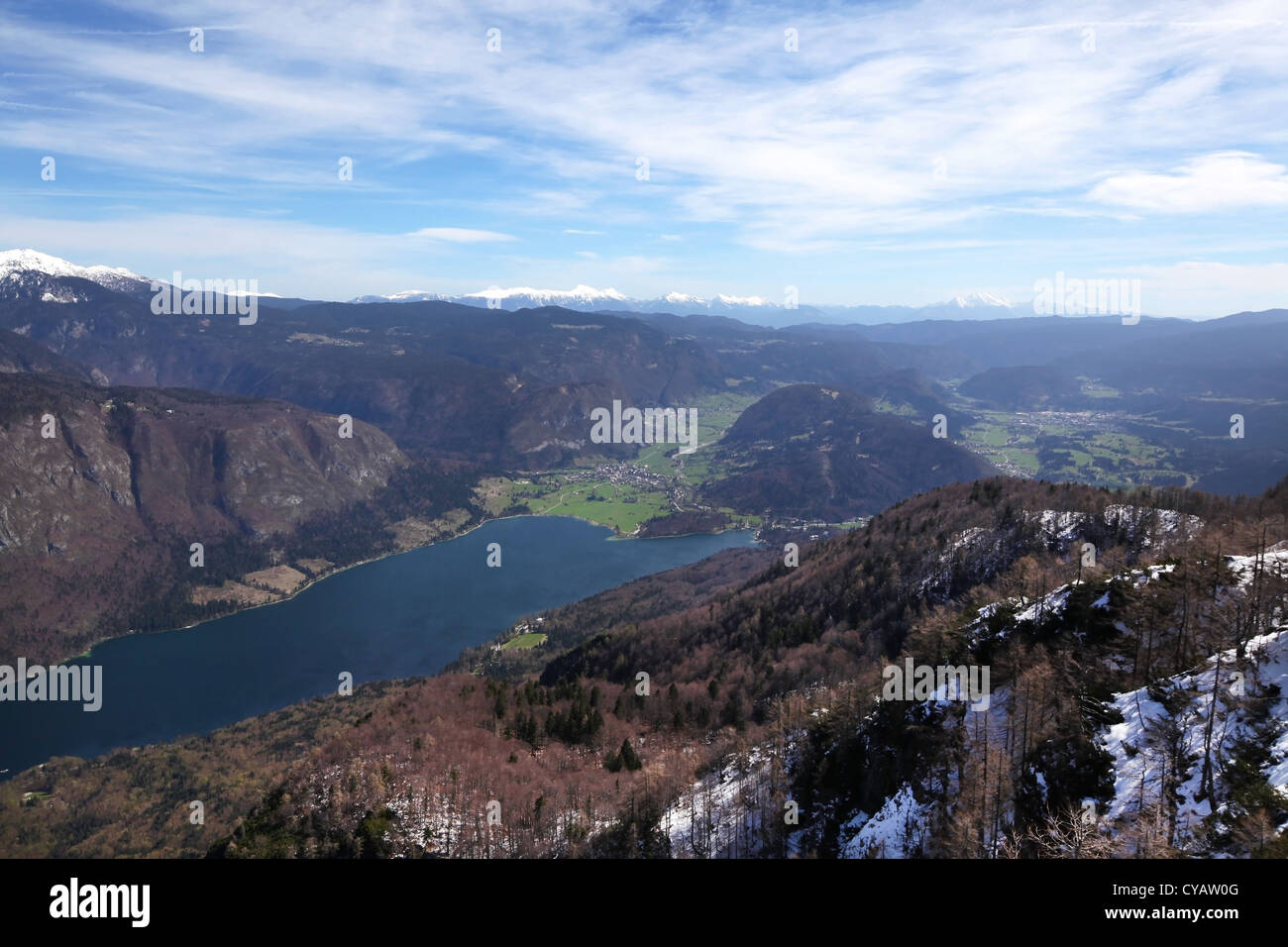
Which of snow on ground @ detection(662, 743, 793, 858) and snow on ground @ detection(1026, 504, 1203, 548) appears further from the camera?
snow on ground @ detection(1026, 504, 1203, 548)

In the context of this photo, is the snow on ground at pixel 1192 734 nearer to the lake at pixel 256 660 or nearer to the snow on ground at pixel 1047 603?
the snow on ground at pixel 1047 603

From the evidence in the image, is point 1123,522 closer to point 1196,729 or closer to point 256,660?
point 1196,729

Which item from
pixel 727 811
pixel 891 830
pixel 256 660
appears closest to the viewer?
pixel 891 830

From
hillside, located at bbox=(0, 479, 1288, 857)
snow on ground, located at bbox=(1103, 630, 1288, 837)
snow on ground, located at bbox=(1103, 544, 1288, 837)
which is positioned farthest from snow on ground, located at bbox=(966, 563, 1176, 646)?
snow on ground, located at bbox=(1103, 630, 1288, 837)

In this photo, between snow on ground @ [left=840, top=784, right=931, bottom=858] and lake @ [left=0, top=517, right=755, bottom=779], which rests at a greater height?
snow on ground @ [left=840, top=784, right=931, bottom=858]

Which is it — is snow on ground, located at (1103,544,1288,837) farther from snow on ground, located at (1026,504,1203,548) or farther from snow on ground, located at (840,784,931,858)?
snow on ground, located at (1026,504,1203,548)

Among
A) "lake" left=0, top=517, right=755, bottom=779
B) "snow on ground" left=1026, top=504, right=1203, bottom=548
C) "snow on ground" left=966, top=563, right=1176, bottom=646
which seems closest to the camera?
"snow on ground" left=966, top=563, right=1176, bottom=646

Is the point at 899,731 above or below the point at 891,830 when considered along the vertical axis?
above

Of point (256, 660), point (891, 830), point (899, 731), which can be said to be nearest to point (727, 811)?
point (891, 830)
